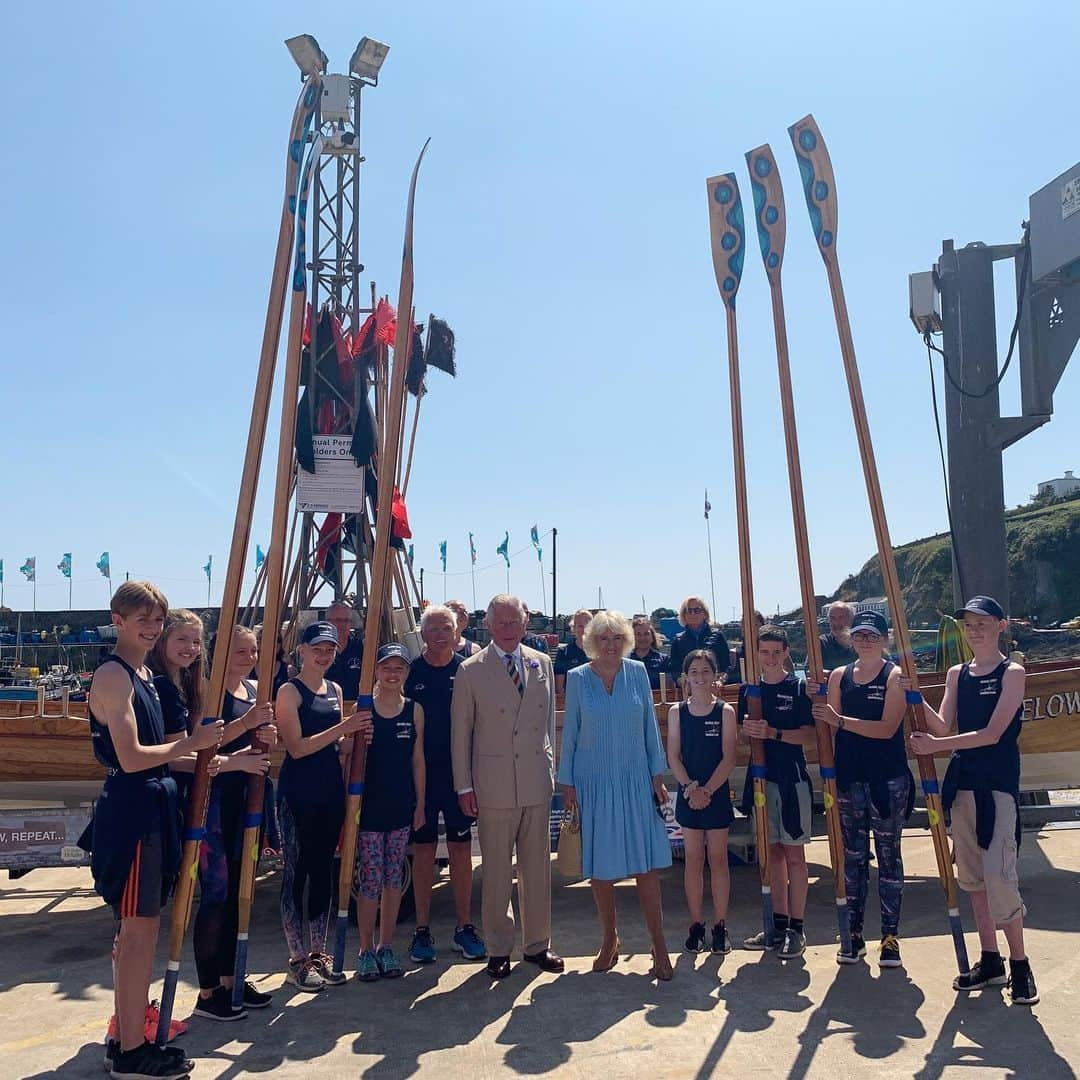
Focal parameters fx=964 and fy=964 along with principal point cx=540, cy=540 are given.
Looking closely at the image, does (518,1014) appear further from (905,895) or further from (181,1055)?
(905,895)

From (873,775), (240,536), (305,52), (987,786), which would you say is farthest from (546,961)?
(305,52)

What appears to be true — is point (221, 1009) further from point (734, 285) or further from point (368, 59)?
point (368, 59)

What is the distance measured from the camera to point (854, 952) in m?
4.33

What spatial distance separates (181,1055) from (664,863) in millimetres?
2058

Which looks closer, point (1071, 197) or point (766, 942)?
point (766, 942)

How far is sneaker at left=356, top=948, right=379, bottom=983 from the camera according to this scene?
4238 mm

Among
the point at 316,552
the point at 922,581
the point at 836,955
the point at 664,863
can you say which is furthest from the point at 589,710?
the point at 922,581

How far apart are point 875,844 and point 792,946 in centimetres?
63

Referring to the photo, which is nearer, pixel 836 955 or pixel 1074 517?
pixel 836 955

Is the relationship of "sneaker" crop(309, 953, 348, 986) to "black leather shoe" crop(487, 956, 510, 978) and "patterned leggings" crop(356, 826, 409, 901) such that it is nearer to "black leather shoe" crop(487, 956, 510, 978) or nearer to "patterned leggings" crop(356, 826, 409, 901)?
"patterned leggings" crop(356, 826, 409, 901)

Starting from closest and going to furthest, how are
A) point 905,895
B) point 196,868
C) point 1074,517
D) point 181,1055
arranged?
point 181,1055 → point 196,868 → point 905,895 → point 1074,517

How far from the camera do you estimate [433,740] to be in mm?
4609

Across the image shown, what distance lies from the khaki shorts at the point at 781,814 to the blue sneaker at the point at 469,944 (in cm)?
147

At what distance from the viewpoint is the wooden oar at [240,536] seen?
366 cm
